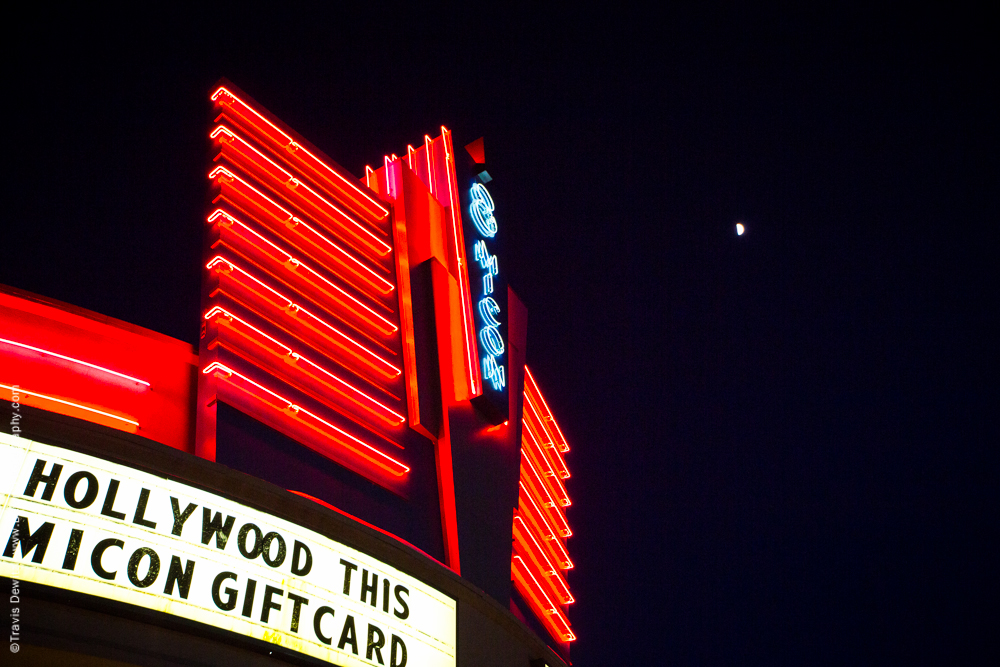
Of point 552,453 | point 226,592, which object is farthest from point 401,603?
point 552,453

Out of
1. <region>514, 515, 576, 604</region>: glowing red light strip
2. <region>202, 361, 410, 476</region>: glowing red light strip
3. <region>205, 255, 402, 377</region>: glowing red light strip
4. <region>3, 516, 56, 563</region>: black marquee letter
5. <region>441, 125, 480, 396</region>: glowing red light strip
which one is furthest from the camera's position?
<region>514, 515, 576, 604</region>: glowing red light strip

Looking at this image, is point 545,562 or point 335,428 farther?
point 545,562

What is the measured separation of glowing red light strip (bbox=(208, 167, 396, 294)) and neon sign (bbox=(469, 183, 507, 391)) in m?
1.63

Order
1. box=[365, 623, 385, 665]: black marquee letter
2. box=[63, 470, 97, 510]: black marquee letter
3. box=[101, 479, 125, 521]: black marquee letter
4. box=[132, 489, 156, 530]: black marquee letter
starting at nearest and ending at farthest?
box=[63, 470, 97, 510]: black marquee letter < box=[101, 479, 125, 521]: black marquee letter < box=[132, 489, 156, 530]: black marquee letter < box=[365, 623, 385, 665]: black marquee letter

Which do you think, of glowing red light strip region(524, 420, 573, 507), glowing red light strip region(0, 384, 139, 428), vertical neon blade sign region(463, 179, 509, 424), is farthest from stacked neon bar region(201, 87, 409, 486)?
glowing red light strip region(524, 420, 573, 507)

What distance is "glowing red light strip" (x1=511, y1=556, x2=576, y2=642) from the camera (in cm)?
1398

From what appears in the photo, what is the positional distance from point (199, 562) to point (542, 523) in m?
8.92

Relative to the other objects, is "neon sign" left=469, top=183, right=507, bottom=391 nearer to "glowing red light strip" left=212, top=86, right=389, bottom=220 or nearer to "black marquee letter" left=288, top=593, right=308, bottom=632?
"glowing red light strip" left=212, top=86, right=389, bottom=220

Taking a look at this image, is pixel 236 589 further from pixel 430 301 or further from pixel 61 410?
pixel 430 301

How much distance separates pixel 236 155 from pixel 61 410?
4.43 metres

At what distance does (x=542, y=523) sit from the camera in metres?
15.4

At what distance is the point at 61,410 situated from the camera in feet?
27.5

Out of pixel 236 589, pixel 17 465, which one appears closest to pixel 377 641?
pixel 236 589

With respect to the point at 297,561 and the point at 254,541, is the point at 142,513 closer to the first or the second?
the point at 254,541
